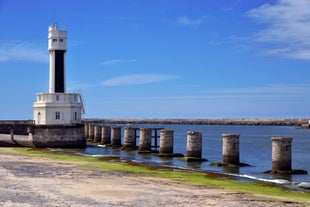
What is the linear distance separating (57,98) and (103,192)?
1194 inches

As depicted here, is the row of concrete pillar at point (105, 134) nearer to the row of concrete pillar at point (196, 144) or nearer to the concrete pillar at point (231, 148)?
the row of concrete pillar at point (196, 144)

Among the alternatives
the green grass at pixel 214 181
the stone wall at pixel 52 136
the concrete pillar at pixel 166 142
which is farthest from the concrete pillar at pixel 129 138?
the green grass at pixel 214 181

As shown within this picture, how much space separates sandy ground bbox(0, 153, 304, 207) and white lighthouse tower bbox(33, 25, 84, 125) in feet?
73.5

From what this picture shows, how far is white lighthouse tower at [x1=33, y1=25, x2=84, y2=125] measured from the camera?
162 feet

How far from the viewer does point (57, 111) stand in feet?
162

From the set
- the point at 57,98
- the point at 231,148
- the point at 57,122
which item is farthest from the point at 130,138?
the point at 231,148

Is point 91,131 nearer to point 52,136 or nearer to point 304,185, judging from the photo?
point 52,136

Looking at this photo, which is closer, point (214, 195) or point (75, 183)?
point (214, 195)

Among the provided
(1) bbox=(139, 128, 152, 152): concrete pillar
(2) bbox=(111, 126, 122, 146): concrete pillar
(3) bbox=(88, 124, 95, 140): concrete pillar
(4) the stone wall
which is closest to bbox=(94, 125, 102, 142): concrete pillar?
(3) bbox=(88, 124, 95, 140): concrete pillar

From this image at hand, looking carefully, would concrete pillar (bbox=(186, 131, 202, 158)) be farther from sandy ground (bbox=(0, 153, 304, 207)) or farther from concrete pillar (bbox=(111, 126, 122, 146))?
concrete pillar (bbox=(111, 126, 122, 146))

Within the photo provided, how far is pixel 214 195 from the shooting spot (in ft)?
68.2

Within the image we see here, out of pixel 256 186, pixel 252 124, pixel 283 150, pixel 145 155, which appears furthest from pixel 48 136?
pixel 252 124

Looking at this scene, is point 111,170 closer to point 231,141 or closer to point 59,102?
point 231,141

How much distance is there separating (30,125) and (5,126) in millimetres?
5998
